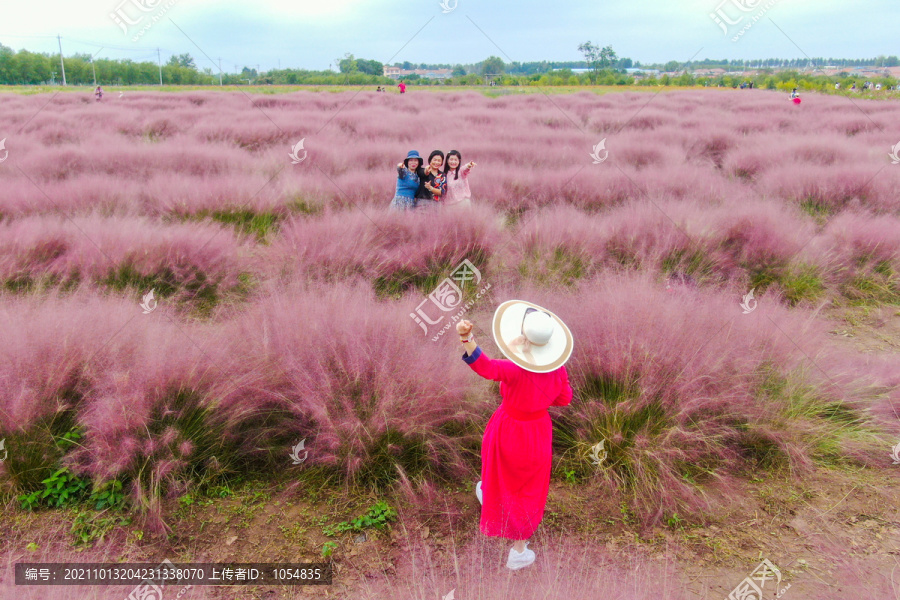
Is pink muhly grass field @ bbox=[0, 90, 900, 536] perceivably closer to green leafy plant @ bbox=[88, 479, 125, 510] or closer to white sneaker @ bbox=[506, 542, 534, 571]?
green leafy plant @ bbox=[88, 479, 125, 510]

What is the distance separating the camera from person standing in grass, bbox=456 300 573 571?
6.77ft

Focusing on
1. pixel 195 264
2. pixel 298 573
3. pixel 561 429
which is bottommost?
pixel 298 573

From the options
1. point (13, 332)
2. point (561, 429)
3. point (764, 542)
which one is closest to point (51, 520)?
point (13, 332)

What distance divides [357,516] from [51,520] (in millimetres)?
1463

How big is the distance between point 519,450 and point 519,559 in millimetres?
509

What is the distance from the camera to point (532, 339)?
6.64 ft

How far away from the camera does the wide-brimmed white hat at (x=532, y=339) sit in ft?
6.63

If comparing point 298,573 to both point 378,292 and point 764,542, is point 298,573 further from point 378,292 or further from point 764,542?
point 378,292

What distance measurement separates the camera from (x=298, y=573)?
2.34 m
